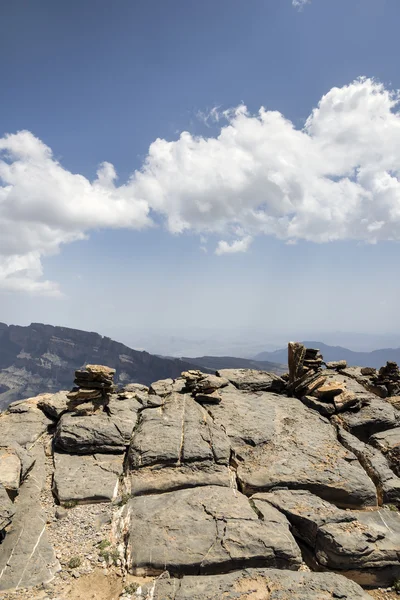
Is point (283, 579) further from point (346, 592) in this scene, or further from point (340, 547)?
point (340, 547)

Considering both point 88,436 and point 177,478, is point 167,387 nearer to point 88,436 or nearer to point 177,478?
point 88,436

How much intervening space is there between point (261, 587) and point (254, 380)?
25.3 meters

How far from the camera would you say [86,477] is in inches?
901

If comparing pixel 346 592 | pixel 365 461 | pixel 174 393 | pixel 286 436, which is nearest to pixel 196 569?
pixel 346 592

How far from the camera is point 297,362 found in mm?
38594

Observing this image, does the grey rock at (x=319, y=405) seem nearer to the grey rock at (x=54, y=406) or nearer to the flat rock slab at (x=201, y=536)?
the flat rock slab at (x=201, y=536)

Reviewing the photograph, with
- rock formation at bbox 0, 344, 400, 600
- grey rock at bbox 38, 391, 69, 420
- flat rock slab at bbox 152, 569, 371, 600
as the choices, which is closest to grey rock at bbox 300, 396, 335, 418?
rock formation at bbox 0, 344, 400, 600

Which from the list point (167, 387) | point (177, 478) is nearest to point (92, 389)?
point (167, 387)

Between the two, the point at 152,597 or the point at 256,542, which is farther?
the point at 256,542

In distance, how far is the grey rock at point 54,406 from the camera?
30792mm

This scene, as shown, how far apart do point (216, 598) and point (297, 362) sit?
27.1 m

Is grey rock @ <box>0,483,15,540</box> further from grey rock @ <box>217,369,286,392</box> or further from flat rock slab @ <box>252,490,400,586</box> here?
grey rock @ <box>217,369,286,392</box>

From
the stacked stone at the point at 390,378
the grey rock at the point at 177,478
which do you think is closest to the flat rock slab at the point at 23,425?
the grey rock at the point at 177,478

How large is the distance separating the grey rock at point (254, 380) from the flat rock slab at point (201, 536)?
1851 cm
